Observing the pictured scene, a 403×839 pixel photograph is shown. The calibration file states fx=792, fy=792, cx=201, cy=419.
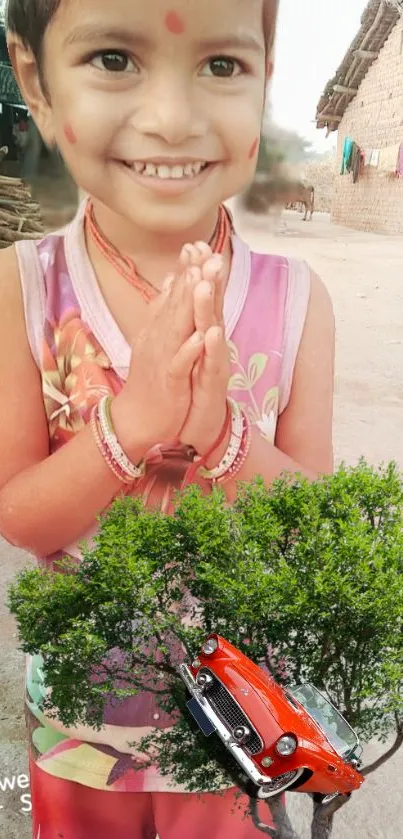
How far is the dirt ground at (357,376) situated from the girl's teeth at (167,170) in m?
0.14

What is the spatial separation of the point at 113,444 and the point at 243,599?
20 cm

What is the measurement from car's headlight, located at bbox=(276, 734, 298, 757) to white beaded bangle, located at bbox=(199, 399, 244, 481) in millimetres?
280

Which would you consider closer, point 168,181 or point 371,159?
point 168,181

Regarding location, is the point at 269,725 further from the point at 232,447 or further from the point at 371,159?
the point at 371,159

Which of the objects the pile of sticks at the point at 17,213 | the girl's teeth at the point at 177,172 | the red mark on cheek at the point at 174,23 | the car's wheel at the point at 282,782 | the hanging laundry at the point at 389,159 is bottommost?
the car's wheel at the point at 282,782

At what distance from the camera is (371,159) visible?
1.12 m

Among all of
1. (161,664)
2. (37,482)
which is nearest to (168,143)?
(37,482)

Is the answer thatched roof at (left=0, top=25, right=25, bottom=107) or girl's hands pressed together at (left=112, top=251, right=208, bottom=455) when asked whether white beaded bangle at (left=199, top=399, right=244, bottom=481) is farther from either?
thatched roof at (left=0, top=25, right=25, bottom=107)

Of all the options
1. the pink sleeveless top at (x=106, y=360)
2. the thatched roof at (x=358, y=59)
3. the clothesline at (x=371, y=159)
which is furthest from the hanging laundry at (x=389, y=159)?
the pink sleeveless top at (x=106, y=360)

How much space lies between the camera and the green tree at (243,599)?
0.69 metres

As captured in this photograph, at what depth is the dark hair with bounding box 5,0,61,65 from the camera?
2.59 feet

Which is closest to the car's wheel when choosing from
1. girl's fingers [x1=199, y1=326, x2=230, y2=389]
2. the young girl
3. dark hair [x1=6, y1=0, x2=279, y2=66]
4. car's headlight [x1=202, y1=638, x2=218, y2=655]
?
car's headlight [x1=202, y1=638, x2=218, y2=655]

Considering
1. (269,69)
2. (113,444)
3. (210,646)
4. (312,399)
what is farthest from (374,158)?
(210,646)

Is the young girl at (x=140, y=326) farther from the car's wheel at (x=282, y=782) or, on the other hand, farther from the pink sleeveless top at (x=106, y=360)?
the car's wheel at (x=282, y=782)
